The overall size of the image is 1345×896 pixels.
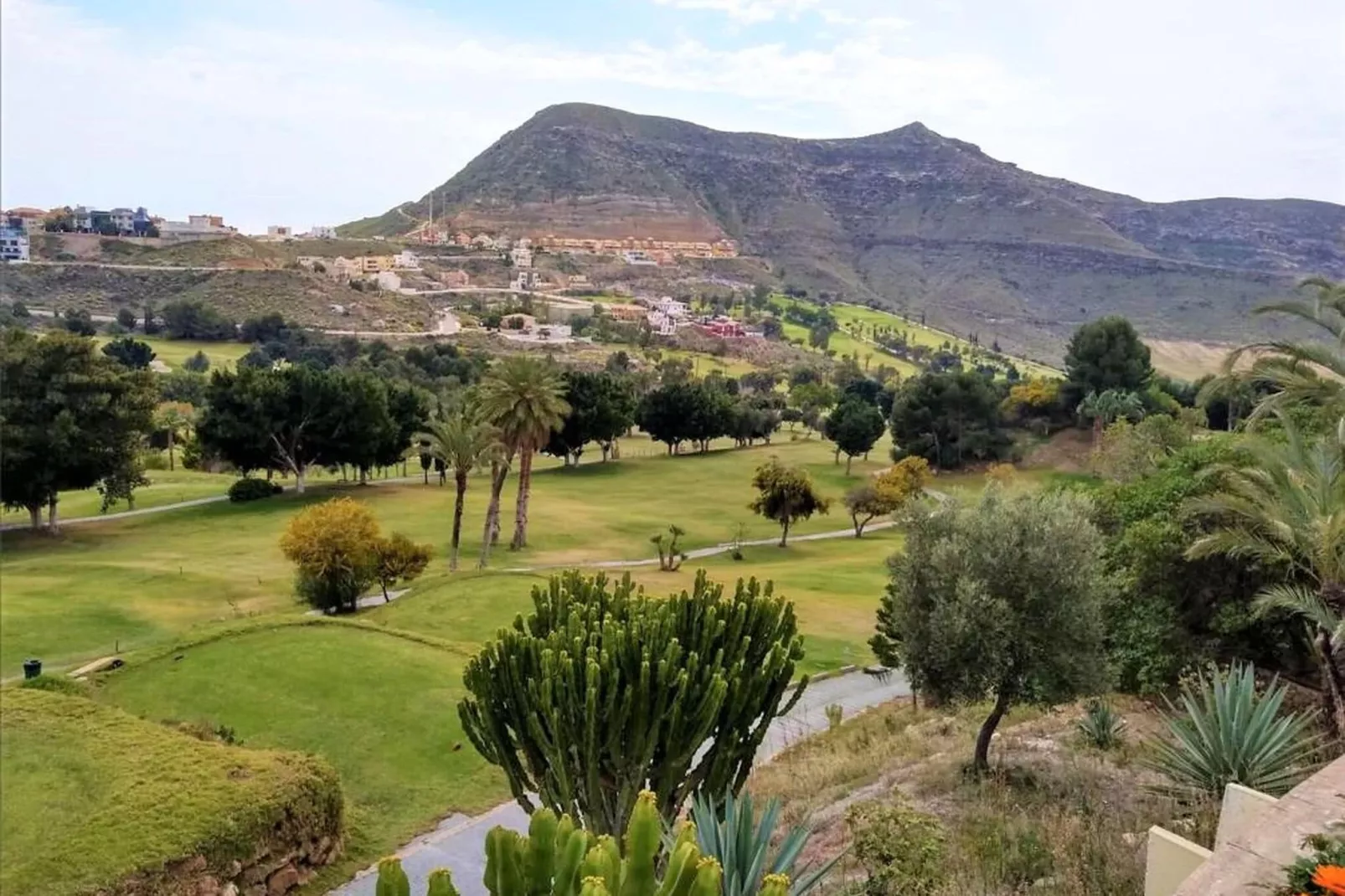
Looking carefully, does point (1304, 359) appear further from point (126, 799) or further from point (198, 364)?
point (198, 364)

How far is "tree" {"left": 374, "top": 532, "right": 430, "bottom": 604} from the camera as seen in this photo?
105ft

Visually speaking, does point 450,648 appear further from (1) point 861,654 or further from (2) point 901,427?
(2) point 901,427

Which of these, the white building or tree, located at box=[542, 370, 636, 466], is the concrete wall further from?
the white building

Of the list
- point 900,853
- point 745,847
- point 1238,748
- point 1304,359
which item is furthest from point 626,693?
point 1304,359

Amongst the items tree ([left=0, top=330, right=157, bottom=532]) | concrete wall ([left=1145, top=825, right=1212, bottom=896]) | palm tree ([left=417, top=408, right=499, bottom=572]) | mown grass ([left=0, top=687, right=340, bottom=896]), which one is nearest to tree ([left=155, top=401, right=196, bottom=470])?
tree ([left=0, top=330, right=157, bottom=532])

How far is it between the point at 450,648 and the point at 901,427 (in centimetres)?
5219

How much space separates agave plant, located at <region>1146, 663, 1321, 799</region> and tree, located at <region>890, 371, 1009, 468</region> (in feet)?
197

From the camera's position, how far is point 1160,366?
5364 inches

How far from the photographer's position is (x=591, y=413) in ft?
205

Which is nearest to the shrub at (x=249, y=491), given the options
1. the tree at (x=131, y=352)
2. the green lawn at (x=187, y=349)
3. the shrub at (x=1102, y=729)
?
the tree at (x=131, y=352)

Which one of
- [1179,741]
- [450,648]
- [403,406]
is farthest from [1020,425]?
[1179,741]

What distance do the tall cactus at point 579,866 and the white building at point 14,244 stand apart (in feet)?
512

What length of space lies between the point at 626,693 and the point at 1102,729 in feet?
27.2

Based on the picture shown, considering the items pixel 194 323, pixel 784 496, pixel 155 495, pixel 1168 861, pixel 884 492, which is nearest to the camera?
pixel 1168 861
